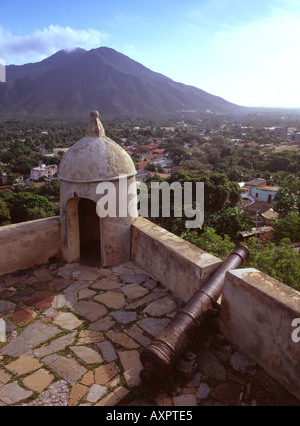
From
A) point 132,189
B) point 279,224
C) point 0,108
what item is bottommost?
point 279,224

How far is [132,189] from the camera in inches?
172

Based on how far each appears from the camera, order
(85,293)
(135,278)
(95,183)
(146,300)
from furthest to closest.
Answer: (135,278) → (95,183) → (85,293) → (146,300)

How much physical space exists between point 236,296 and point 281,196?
23.8 metres

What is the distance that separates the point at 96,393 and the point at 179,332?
0.79m

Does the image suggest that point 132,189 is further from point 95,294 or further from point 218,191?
point 218,191

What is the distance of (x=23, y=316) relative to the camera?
340 centimetres

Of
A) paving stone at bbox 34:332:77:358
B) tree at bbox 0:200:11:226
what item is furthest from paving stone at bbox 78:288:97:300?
tree at bbox 0:200:11:226

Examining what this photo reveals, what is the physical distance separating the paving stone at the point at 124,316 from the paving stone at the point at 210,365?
85cm

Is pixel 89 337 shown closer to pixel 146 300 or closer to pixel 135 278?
pixel 146 300

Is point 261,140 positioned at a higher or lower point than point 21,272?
higher

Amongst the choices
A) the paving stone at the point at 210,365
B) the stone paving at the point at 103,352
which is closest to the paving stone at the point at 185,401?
the stone paving at the point at 103,352

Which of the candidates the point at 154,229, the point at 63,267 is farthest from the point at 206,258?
the point at 63,267

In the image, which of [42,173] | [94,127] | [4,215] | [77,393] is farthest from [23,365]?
[42,173]

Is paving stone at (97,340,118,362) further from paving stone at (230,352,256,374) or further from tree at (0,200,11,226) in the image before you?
tree at (0,200,11,226)
